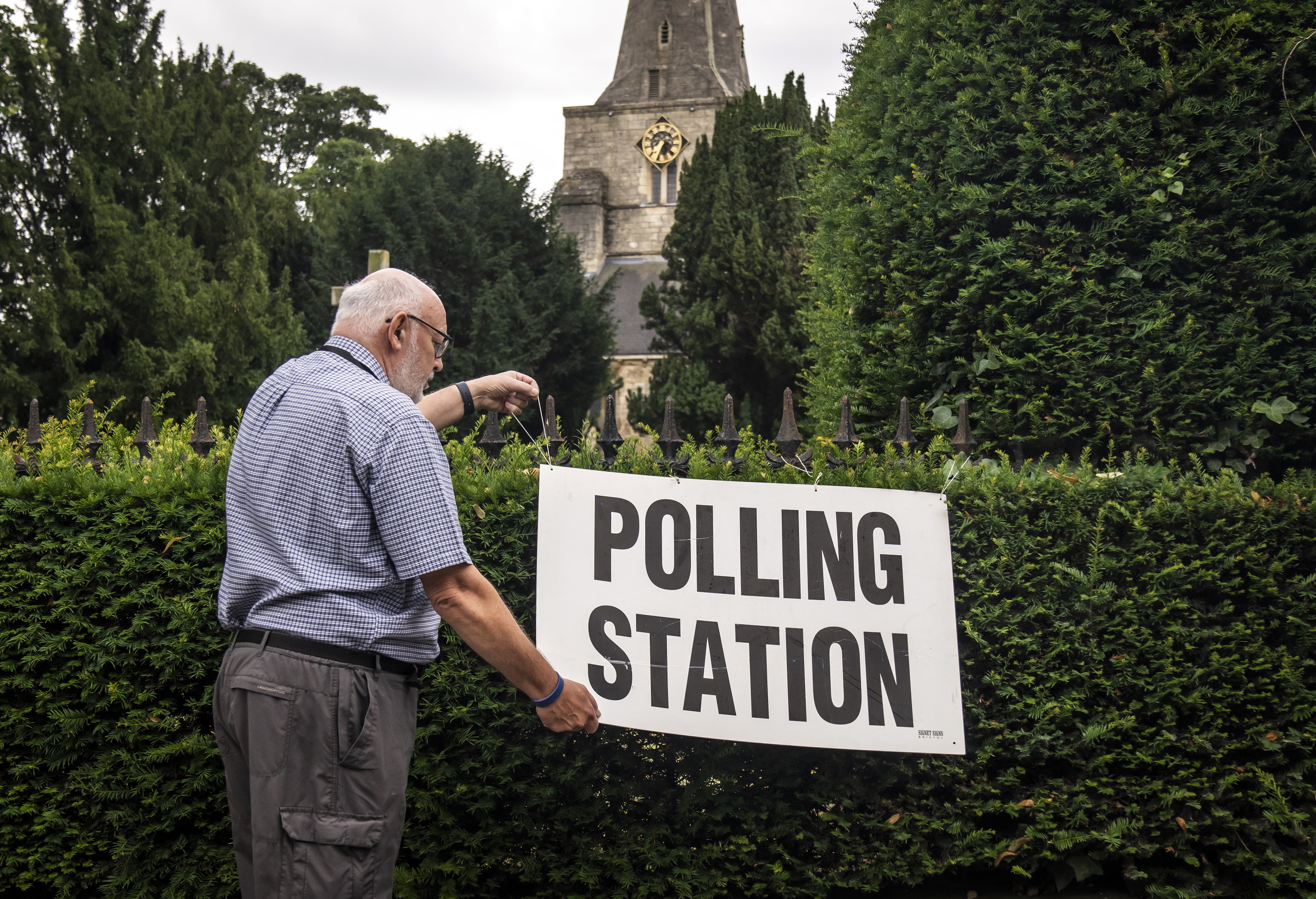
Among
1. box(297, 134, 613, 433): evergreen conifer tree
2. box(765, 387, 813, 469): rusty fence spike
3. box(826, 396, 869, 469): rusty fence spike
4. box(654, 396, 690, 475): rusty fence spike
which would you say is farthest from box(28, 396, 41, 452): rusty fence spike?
box(297, 134, 613, 433): evergreen conifer tree

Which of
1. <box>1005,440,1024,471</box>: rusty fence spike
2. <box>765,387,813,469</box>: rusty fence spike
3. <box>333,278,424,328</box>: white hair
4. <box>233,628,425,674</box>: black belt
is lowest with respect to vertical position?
<box>233,628,425,674</box>: black belt

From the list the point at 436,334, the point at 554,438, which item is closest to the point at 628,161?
the point at 554,438

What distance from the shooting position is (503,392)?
3391 mm

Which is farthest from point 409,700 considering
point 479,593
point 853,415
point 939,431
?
point 853,415

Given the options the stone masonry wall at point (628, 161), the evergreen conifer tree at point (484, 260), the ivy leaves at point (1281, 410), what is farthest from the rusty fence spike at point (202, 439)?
the stone masonry wall at point (628, 161)

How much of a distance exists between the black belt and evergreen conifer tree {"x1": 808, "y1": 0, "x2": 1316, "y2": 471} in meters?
2.80

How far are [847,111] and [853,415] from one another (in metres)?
1.75

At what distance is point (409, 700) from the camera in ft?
8.05

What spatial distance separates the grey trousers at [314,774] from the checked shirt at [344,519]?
10cm

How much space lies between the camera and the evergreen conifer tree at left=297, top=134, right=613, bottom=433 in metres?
22.5

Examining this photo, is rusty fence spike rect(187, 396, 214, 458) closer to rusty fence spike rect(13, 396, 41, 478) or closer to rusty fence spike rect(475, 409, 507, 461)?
rusty fence spike rect(13, 396, 41, 478)

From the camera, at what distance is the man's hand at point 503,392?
3357mm

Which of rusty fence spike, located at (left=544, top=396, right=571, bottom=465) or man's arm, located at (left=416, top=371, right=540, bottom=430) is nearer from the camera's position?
man's arm, located at (left=416, top=371, right=540, bottom=430)

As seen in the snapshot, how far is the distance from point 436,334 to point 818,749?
1.97 m
